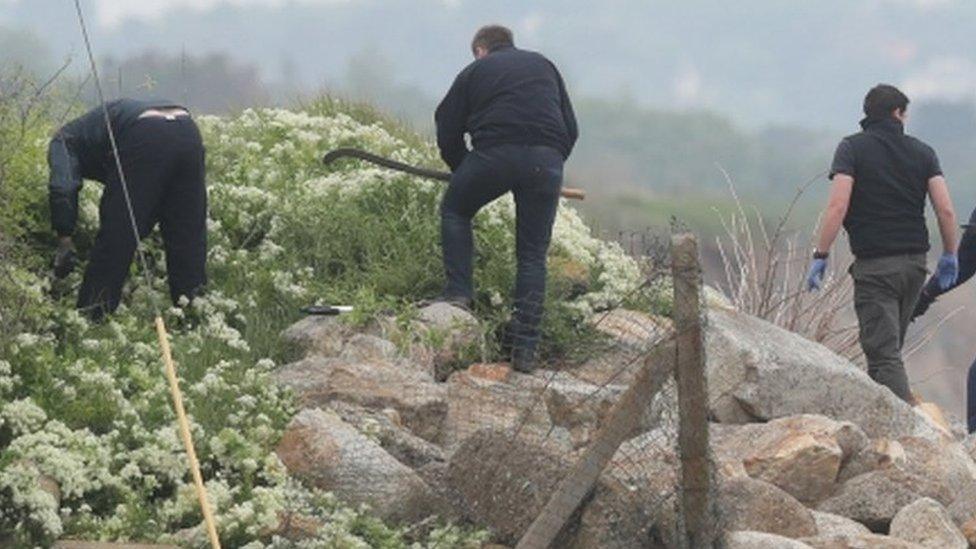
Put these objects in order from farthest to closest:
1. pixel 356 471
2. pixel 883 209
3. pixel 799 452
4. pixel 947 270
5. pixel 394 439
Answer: pixel 947 270
pixel 883 209
pixel 799 452
pixel 394 439
pixel 356 471

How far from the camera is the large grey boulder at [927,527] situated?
13.5 m

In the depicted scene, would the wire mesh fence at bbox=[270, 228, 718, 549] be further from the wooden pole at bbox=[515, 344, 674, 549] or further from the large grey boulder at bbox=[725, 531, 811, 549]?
the large grey boulder at bbox=[725, 531, 811, 549]

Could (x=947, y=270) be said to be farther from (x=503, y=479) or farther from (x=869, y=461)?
(x=503, y=479)

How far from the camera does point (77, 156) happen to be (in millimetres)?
15555

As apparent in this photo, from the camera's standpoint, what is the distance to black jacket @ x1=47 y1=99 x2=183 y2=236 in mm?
15422

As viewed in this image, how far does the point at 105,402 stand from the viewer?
1371 cm

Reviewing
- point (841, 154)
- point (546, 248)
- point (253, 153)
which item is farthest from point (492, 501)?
point (253, 153)

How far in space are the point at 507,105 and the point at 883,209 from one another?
86.9 inches

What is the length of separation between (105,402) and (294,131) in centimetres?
613

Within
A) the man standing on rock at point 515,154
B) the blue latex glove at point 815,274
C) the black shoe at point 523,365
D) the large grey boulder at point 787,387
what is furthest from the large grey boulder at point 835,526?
the blue latex glove at point 815,274

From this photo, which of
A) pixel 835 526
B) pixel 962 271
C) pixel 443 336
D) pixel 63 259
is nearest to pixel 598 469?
pixel 835 526

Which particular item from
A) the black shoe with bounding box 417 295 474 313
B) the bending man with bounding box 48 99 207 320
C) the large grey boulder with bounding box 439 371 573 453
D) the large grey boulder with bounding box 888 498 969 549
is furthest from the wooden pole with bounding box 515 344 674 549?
the black shoe with bounding box 417 295 474 313

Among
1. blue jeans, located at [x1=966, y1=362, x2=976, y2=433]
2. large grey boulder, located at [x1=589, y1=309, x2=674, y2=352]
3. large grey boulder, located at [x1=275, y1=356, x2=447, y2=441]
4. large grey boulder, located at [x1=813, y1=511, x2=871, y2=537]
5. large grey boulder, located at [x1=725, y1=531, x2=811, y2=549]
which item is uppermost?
large grey boulder, located at [x1=725, y1=531, x2=811, y2=549]

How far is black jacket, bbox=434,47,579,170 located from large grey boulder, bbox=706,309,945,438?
4.28ft
